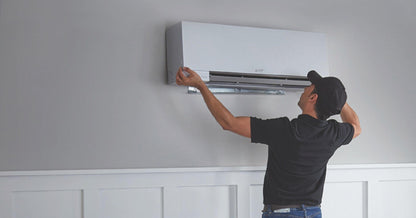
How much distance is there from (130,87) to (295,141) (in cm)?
85

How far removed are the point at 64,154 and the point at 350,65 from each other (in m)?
1.66

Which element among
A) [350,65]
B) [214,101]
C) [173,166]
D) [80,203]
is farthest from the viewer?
[350,65]

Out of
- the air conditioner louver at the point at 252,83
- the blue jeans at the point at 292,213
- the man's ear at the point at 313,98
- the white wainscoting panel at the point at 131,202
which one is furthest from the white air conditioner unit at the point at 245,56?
the blue jeans at the point at 292,213

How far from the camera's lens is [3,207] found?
221 cm

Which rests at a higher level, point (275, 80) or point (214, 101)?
point (275, 80)

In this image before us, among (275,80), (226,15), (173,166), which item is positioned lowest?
(173,166)

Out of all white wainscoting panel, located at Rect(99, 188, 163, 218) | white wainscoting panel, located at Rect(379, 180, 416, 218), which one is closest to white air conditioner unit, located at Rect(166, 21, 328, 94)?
white wainscoting panel, located at Rect(99, 188, 163, 218)

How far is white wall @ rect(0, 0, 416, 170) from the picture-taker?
7.41 feet

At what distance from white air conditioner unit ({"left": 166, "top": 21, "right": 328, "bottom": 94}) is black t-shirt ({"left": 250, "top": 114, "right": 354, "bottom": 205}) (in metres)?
0.39

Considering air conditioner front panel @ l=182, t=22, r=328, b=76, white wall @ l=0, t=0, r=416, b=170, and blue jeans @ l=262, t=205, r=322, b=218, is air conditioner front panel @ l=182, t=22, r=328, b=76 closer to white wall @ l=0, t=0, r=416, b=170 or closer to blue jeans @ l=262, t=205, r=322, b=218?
white wall @ l=0, t=0, r=416, b=170

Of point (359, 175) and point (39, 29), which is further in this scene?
point (359, 175)

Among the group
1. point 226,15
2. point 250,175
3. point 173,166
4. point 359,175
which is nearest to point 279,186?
point 250,175

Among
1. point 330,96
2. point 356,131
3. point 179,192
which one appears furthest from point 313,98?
point 179,192

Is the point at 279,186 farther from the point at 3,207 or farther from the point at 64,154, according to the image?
the point at 3,207
